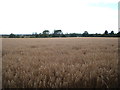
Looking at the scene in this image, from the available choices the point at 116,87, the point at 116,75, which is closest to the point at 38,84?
the point at 116,87

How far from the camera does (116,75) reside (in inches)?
127

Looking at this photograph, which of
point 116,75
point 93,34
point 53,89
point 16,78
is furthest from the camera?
point 93,34

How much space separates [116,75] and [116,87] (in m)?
0.62

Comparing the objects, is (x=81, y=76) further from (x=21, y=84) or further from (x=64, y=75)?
Answer: (x=21, y=84)

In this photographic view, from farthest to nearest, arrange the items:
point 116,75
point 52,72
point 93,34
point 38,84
→ point 93,34
point 52,72
point 116,75
point 38,84

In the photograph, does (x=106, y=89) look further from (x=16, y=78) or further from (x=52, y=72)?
(x=16, y=78)

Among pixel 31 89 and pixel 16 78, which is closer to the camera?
pixel 31 89

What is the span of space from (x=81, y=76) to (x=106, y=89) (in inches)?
24.8

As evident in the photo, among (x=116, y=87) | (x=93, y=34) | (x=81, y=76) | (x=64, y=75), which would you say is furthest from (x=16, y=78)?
(x=93, y=34)

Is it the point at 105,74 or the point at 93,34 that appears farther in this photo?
the point at 93,34

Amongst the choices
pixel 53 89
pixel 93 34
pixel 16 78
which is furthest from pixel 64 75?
pixel 93 34

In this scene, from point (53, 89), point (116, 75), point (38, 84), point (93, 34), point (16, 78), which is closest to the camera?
point (53, 89)

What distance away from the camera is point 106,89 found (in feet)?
8.55

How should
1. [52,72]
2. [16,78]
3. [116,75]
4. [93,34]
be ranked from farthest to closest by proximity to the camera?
[93,34] < [52,72] < [116,75] < [16,78]
